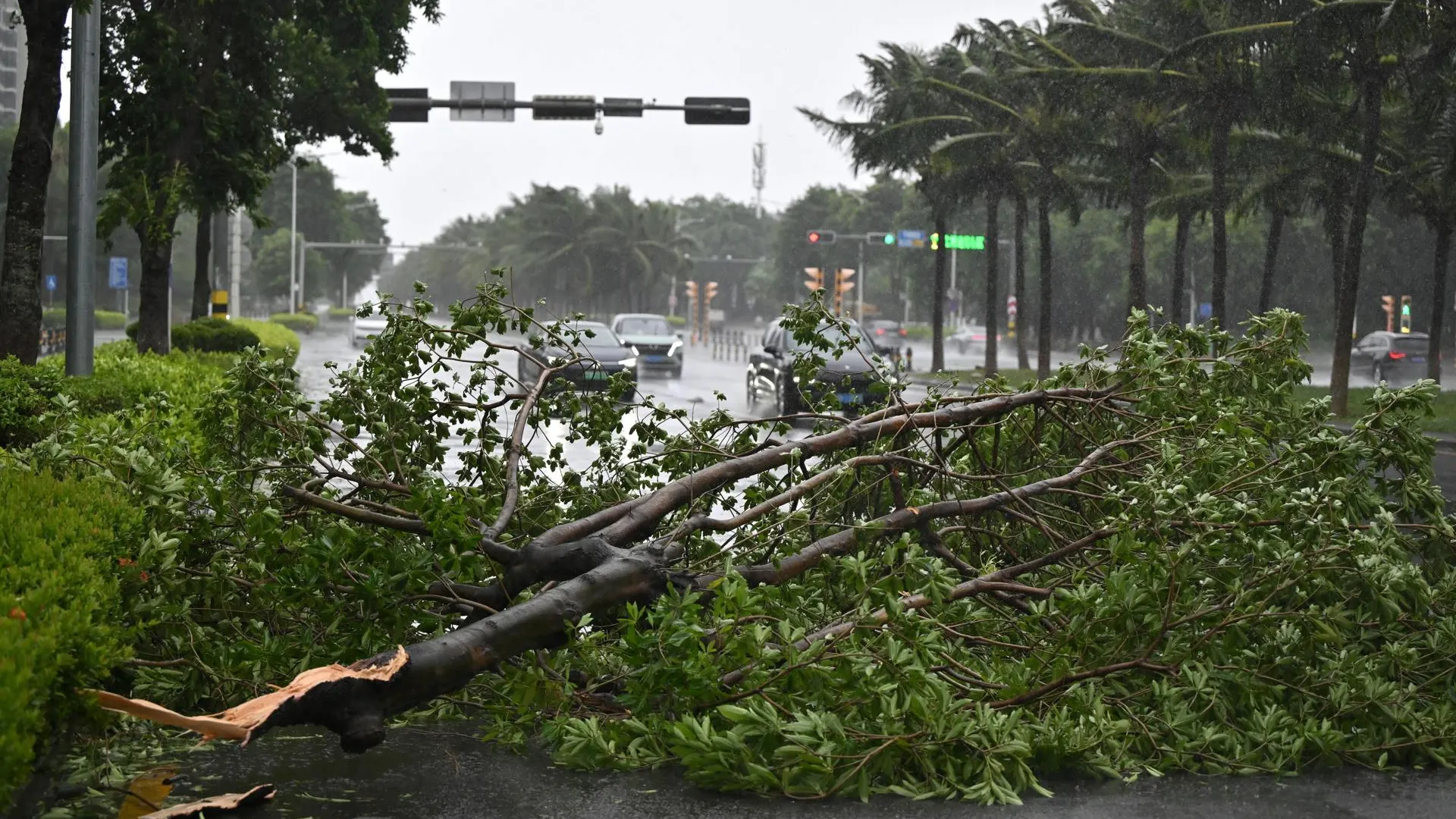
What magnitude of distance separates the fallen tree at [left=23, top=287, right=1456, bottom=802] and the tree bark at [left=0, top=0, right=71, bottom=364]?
10083mm

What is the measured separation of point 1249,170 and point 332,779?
1496 inches

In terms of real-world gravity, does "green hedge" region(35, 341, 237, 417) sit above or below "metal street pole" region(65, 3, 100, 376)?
below

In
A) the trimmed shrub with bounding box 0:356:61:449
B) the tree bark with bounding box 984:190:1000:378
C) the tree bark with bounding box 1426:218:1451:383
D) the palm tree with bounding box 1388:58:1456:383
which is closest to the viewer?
the trimmed shrub with bounding box 0:356:61:449

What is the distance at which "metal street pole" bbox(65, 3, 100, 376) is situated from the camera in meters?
15.7

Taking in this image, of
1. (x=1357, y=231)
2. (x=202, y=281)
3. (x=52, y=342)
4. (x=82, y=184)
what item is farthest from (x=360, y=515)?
(x=52, y=342)

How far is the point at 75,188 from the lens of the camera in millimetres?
15781

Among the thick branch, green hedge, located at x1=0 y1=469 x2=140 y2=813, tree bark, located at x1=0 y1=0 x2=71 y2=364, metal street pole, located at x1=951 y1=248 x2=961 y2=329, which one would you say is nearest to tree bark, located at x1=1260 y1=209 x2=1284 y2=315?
metal street pole, located at x1=951 y1=248 x2=961 y2=329

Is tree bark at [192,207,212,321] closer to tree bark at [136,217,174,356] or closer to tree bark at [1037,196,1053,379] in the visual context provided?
tree bark at [136,217,174,356]

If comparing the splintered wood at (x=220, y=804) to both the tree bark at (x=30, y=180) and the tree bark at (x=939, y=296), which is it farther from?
the tree bark at (x=939, y=296)

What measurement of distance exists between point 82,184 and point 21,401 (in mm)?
4242

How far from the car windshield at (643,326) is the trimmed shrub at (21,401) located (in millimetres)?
31856

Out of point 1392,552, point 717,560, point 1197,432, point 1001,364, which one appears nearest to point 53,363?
point 717,560

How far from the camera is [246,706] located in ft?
16.3

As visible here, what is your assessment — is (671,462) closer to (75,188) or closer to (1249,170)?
(75,188)
